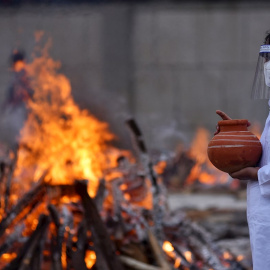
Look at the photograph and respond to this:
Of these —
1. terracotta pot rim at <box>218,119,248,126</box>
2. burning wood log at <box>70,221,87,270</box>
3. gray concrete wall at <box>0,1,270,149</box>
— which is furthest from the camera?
gray concrete wall at <box>0,1,270,149</box>

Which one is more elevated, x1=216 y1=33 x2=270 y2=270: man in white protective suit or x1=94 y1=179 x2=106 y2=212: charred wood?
x1=216 y1=33 x2=270 y2=270: man in white protective suit

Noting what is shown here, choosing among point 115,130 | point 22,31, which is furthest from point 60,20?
point 115,130

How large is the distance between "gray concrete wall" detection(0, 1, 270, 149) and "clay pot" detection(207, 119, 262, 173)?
9457 millimetres

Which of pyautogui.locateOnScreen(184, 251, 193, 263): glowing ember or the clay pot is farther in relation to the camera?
pyautogui.locateOnScreen(184, 251, 193, 263): glowing ember

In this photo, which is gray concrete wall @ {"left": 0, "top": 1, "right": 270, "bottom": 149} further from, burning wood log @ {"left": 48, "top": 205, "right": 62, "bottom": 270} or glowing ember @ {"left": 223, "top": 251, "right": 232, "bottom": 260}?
burning wood log @ {"left": 48, "top": 205, "right": 62, "bottom": 270}

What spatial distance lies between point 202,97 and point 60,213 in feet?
28.0

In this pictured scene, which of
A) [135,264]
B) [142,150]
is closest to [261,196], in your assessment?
[135,264]

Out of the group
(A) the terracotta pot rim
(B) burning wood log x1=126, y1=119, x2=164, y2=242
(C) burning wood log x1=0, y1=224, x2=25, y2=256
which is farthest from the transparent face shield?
(C) burning wood log x1=0, y1=224, x2=25, y2=256

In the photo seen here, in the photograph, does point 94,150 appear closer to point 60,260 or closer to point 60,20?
point 60,260

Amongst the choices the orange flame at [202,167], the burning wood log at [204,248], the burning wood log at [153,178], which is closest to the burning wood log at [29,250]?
the burning wood log at [153,178]

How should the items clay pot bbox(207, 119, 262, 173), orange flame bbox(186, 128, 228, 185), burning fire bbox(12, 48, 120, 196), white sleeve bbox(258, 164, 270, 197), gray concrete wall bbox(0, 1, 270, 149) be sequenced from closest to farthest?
1. white sleeve bbox(258, 164, 270, 197)
2. clay pot bbox(207, 119, 262, 173)
3. burning fire bbox(12, 48, 120, 196)
4. orange flame bbox(186, 128, 228, 185)
5. gray concrete wall bbox(0, 1, 270, 149)

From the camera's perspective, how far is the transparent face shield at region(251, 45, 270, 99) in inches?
115

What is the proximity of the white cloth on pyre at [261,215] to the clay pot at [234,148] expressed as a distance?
7cm

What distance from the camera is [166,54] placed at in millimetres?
12688
